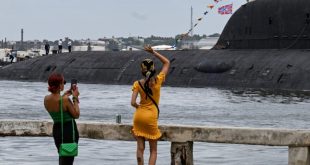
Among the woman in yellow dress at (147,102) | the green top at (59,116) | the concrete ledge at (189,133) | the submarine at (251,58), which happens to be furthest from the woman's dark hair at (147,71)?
the submarine at (251,58)

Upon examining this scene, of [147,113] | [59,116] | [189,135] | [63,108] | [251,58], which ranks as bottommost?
[251,58]

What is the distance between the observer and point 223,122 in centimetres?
2738

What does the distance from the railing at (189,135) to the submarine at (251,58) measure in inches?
1206

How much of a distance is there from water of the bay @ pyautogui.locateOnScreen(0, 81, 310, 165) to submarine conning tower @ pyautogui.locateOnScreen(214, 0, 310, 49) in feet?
14.4

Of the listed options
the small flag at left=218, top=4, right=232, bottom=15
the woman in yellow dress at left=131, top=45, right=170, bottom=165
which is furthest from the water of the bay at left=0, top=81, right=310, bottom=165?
the small flag at left=218, top=4, right=232, bottom=15

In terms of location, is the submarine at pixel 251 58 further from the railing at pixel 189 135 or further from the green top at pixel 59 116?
the green top at pixel 59 116

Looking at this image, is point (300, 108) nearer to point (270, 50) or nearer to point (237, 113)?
point (237, 113)

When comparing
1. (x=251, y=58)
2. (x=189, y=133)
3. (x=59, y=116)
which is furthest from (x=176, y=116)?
(x=59, y=116)

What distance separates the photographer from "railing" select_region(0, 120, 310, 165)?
11.9 meters

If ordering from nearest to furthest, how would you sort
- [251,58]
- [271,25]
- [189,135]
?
[189,135] < [251,58] < [271,25]

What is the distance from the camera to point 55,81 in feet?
34.1

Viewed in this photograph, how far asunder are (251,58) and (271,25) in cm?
230

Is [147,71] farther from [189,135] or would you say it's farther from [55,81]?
[55,81]

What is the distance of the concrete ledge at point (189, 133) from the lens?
467 inches
